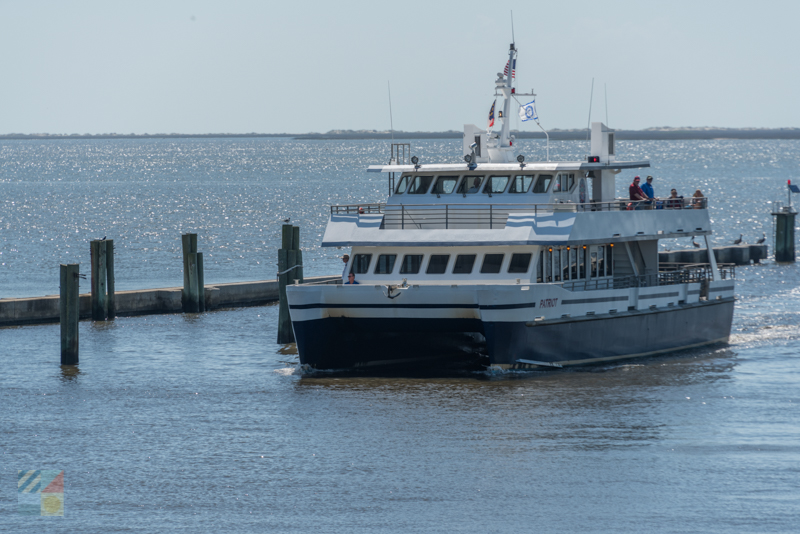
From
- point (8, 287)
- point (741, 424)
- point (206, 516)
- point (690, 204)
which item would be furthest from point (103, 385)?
point (8, 287)

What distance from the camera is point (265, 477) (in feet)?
58.5

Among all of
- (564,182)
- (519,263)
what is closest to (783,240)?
(564,182)

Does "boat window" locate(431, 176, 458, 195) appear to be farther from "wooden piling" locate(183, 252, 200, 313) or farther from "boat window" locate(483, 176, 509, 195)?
"wooden piling" locate(183, 252, 200, 313)

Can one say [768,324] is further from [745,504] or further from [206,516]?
[206,516]

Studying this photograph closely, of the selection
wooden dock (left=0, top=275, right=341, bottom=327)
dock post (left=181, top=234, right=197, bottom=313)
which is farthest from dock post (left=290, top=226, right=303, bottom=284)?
dock post (left=181, top=234, right=197, bottom=313)

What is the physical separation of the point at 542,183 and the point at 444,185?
7.73ft

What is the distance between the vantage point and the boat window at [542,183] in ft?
89.5

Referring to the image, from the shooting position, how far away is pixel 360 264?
26.5 metres

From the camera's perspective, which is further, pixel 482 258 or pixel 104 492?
pixel 482 258

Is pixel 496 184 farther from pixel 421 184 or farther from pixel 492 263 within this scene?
pixel 492 263

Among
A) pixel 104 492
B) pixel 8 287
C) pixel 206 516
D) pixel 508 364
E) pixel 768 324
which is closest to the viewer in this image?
pixel 206 516

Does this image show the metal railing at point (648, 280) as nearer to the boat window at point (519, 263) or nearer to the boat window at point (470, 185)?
the boat window at point (519, 263)

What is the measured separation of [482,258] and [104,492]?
36.4 ft

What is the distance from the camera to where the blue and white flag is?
29547 millimetres
